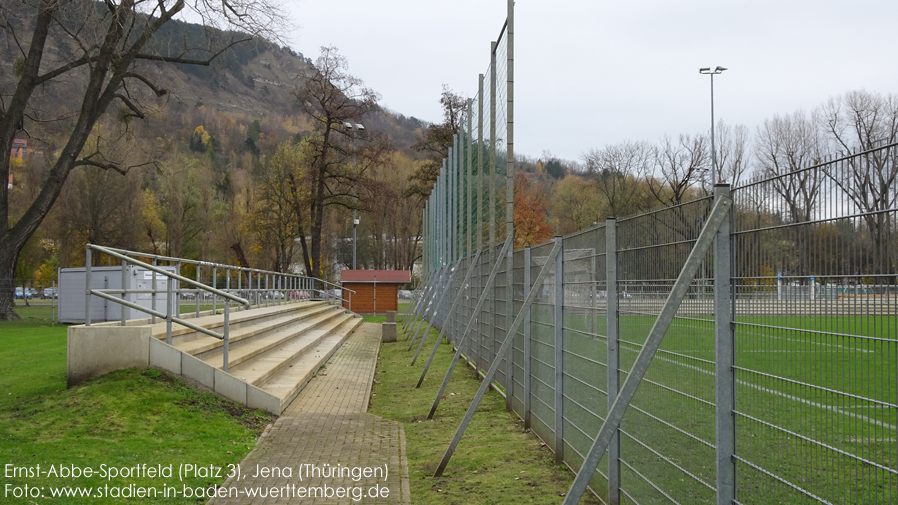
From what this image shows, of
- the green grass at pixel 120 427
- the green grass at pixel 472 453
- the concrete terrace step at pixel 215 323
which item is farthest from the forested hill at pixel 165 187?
the green grass at pixel 120 427

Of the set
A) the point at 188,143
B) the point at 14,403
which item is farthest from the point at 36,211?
the point at 188,143

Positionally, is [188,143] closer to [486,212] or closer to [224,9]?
[224,9]

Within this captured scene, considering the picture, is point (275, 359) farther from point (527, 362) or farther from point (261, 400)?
point (527, 362)

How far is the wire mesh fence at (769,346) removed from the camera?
2605mm

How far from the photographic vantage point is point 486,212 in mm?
15672

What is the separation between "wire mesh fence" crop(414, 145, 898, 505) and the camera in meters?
2.61

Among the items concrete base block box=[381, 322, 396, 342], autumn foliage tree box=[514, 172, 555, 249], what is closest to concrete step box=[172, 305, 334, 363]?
concrete base block box=[381, 322, 396, 342]

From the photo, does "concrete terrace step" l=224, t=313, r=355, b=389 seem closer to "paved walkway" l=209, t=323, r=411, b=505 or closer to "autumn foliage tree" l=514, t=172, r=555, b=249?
"paved walkway" l=209, t=323, r=411, b=505

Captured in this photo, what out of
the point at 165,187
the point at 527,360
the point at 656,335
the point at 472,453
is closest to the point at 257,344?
the point at 527,360

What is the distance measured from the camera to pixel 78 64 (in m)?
24.7

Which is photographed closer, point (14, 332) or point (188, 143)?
point (14, 332)

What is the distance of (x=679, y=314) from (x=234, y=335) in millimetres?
8826

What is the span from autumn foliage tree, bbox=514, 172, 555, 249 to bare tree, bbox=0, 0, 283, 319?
75.8ft

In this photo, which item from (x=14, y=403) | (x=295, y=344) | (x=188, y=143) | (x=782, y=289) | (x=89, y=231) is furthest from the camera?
(x=188, y=143)
